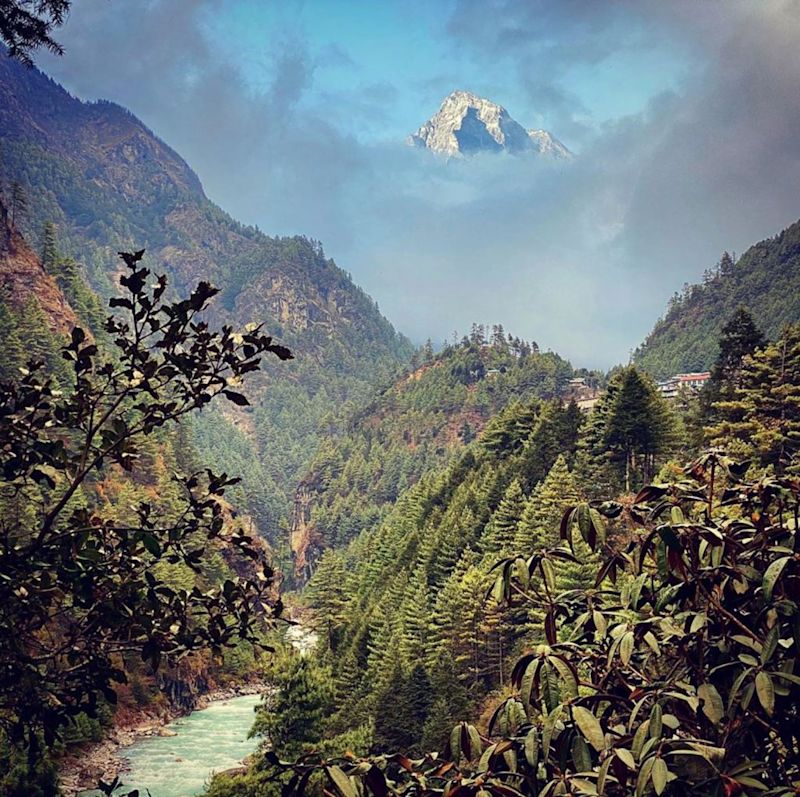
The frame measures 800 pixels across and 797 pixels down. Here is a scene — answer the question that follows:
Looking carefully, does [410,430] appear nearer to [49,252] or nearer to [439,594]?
[49,252]

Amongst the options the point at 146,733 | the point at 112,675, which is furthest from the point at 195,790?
the point at 112,675

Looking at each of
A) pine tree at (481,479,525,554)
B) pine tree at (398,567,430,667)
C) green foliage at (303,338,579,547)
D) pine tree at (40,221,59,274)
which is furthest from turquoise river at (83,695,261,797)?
green foliage at (303,338,579,547)

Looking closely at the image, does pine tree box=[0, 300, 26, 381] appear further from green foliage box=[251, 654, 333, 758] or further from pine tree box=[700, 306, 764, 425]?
pine tree box=[700, 306, 764, 425]

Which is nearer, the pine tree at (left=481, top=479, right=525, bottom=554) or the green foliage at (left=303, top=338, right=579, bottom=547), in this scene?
the pine tree at (left=481, top=479, right=525, bottom=554)

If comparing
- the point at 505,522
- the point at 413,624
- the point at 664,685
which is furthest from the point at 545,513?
the point at 664,685

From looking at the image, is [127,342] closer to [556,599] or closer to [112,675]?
[112,675]

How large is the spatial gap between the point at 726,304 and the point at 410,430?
270 ft

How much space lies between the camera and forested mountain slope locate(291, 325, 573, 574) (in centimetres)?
14989

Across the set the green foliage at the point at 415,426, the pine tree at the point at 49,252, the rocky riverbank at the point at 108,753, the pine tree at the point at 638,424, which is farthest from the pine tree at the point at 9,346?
the green foliage at the point at 415,426

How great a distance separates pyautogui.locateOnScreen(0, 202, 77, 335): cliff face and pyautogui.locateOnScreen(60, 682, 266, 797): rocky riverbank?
47.8 metres

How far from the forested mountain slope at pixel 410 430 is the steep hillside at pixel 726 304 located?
25901mm

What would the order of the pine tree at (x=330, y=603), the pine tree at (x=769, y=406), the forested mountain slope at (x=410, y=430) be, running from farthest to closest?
the forested mountain slope at (x=410, y=430) < the pine tree at (x=330, y=603) < the pine tree at (x=769, y=406)

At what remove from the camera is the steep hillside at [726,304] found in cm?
16088

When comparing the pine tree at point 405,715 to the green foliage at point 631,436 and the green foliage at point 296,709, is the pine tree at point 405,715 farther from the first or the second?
the green foliage at point 631,436
